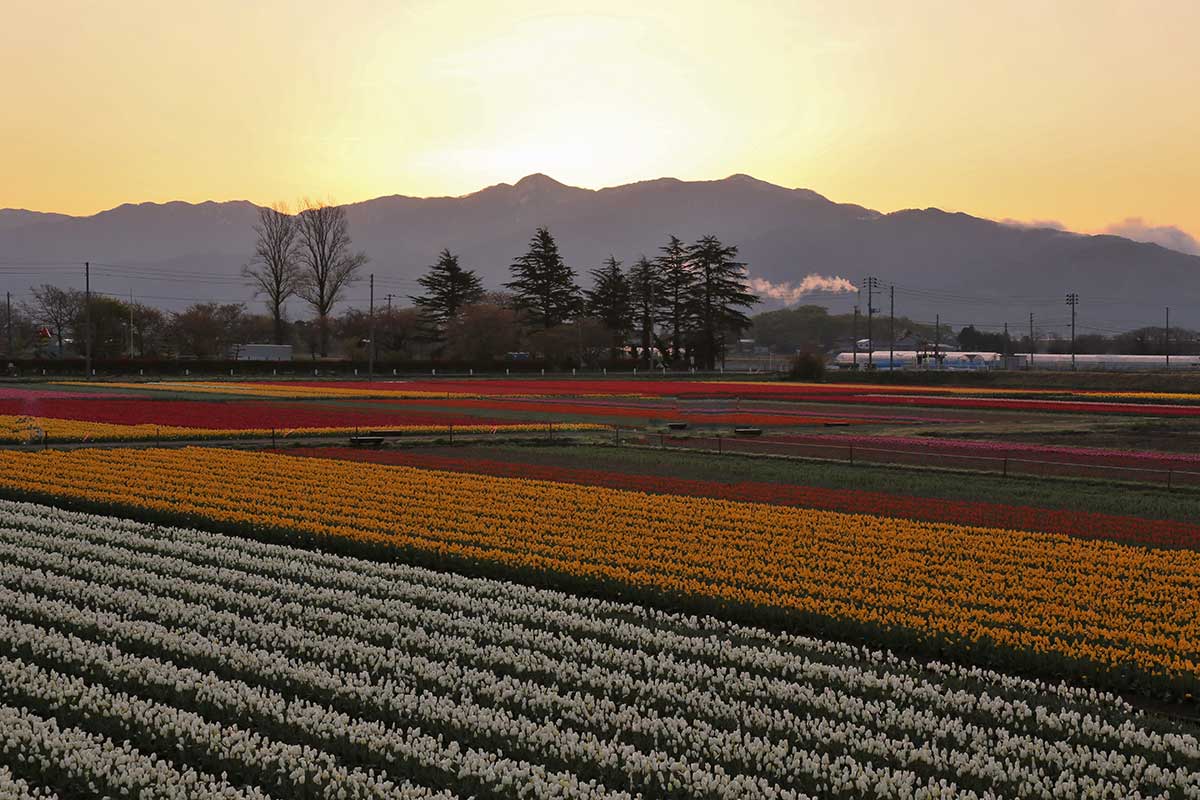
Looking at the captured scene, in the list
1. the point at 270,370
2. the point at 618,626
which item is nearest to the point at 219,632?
the point at 618,626

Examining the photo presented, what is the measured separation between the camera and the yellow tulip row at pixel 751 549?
500 inches

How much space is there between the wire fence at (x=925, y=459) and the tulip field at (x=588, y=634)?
696mm

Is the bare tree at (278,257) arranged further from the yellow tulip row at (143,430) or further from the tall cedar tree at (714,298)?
the yellow tulip row at (143,430)

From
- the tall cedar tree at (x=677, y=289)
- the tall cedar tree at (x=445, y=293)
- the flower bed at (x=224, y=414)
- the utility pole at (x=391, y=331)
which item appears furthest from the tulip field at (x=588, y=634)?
the tall cedar tree at (x=445, y=293)

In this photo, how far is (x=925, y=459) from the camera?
32.5m

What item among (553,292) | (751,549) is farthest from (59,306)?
(751,549)

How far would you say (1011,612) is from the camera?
43.0 ft

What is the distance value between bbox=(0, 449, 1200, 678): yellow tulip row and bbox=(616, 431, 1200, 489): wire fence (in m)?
10.6

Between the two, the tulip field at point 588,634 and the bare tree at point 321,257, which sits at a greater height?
the bare tree at point 321,257

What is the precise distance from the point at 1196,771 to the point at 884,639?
3.89m

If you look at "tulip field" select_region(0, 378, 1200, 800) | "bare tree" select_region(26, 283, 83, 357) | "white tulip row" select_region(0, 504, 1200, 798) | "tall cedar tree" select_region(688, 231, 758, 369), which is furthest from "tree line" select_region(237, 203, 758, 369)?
"white tulip row" select_region(0, 504, 1200, 798)

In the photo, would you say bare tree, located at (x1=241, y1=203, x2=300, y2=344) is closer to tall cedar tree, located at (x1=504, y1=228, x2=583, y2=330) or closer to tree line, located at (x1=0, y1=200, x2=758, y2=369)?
tree line, located at (x1=0, y1=200, x2=758, y2=369)

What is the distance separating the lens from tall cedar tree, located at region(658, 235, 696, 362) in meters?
131

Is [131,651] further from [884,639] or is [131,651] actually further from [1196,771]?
[1196,771]
